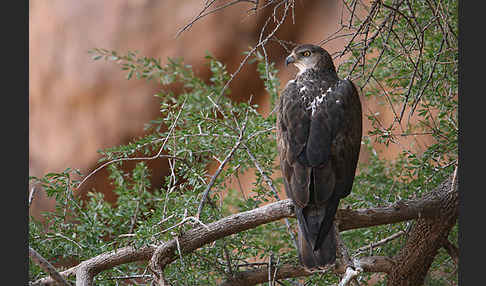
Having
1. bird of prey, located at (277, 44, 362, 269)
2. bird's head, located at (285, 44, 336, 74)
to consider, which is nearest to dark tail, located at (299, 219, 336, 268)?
bird of prey, located at (277, 44, 362, 269)

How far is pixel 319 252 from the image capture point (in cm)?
195

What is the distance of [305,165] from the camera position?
199cm

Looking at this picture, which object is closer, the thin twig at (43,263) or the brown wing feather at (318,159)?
the thin twig at (43,263)

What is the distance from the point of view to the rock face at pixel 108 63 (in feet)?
16.8

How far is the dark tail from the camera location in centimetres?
194

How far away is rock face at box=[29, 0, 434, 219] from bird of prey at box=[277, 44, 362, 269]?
2.86m

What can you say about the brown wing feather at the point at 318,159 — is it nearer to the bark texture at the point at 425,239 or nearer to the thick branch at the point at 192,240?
the thick branch at the point at 192,240

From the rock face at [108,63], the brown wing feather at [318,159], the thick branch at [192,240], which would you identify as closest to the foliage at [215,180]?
the thick branch at [192,240]

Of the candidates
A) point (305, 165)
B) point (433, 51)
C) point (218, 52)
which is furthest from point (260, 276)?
point (218, 52)

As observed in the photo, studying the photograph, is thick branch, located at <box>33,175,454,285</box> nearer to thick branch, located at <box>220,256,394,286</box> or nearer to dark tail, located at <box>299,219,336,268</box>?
dark tail, located at <box>299,219,336,268</box>

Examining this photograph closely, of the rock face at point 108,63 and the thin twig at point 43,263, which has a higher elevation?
the rock face at point 108,63

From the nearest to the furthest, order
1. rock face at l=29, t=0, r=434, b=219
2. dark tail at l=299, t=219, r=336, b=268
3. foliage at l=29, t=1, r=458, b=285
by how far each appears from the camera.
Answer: dark tail at l=299, t=219, r=336, b=268, foliage at l=29, t=1, r=458, b=285, rock face at l=29, t=0, r=434, b=219

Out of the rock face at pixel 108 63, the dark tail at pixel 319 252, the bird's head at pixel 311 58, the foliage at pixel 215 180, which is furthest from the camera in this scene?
the rock face at pixel 108 63

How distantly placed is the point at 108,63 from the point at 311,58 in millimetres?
3423
